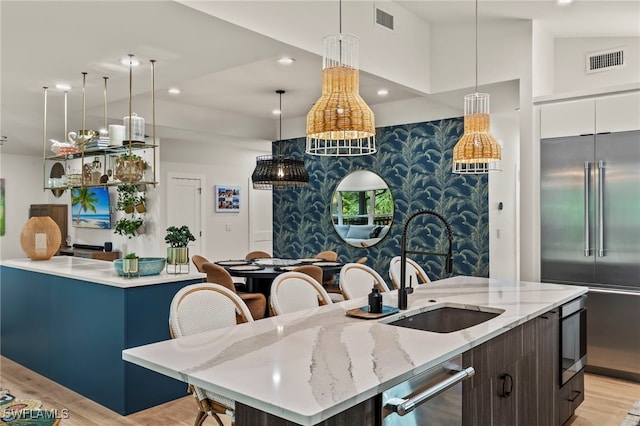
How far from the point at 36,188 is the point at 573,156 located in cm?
880

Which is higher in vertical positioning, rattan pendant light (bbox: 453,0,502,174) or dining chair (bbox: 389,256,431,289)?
rattan pendant light (bbox: 453,0,502,174)

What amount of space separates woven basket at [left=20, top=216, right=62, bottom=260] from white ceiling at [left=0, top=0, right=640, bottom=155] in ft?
4.16

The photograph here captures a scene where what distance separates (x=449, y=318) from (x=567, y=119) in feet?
8.57

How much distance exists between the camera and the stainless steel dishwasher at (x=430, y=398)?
4.93ft

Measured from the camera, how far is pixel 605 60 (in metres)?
4.66

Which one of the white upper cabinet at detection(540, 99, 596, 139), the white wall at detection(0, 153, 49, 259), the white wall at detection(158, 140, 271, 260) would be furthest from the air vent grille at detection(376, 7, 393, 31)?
the white wall at detection(0, 153, 49, 259)

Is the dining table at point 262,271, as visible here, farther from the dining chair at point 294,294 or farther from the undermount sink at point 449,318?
the undermount sink at point 449,318

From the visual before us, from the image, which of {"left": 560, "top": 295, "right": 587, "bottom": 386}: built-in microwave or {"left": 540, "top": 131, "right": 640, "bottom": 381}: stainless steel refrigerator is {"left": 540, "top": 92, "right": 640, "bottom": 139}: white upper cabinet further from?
{"left": 560, "top": 295, "right": 587, "bottom": 386}: built-in microwave

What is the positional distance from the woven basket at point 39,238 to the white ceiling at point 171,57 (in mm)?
1267

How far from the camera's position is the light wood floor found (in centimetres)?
329

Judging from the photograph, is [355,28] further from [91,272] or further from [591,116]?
[91,272]

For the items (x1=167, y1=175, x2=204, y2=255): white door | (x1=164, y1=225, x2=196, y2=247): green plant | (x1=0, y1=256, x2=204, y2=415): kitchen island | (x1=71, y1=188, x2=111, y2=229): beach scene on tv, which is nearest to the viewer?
(x1=0, y1=256, x2=204, y2=415): kitchen island

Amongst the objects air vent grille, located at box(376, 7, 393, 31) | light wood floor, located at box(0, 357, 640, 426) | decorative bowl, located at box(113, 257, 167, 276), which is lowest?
light wood floor, located at box(0, 357, 640, 426)

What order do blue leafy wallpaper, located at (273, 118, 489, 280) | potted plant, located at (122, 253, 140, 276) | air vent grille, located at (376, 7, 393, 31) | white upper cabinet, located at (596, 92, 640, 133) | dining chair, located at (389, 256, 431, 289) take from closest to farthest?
1. potted plant, located at (122, 253, 140, 276)
2. dining chair, located at (389, 256, 431, 289)
3. white upper cabinet, located at (596, 92, 640, 133)
4. air vent grille, located at (376, 7, 393, 31)
5. blue leafy wallpaper, located at (273, 118, 489, 280)
